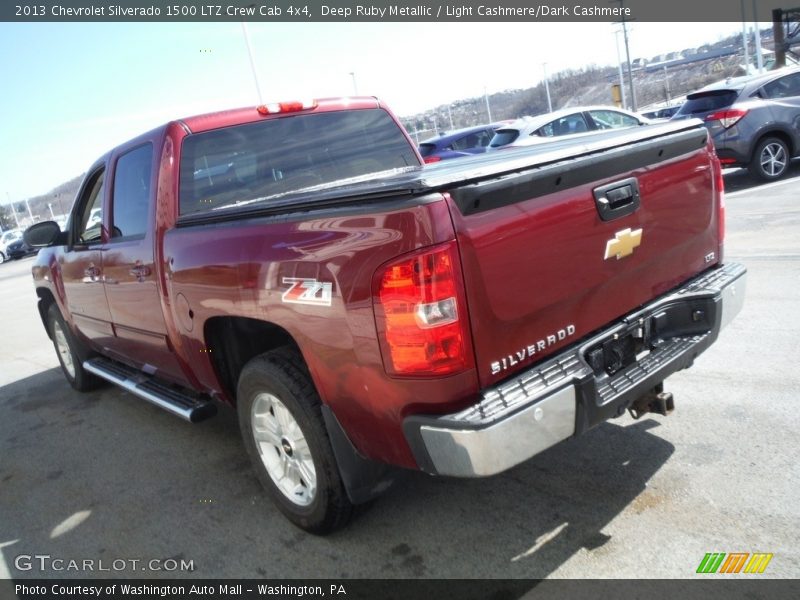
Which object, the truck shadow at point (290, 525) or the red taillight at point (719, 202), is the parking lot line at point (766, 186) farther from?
the truck shadow at point (290, 525)

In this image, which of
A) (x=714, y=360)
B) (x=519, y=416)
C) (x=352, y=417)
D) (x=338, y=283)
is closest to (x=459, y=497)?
(x=352, y=417)

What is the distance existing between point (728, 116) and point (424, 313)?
1023 centimetres

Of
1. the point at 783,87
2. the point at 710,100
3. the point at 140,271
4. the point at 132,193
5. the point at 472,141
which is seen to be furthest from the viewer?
the point at 472,141

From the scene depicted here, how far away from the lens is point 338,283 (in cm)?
237

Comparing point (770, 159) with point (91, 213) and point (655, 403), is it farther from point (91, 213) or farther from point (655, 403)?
point (91, 213)

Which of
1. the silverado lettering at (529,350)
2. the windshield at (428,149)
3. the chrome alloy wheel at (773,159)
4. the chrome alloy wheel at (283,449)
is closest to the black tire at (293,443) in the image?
the chrome alloy wheel at (283,449)

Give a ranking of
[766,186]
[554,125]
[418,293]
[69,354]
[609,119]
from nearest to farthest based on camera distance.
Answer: [418,293]
[69,354]
[766,186]
[554,125]
[609,119]

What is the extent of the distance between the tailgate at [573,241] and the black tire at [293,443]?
85 cm

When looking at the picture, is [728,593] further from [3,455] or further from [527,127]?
[527,127]

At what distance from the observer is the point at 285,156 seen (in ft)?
13.5

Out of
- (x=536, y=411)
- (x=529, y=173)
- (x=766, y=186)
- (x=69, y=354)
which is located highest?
(x=529, y=173)

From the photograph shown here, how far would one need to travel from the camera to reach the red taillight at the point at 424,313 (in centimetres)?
216

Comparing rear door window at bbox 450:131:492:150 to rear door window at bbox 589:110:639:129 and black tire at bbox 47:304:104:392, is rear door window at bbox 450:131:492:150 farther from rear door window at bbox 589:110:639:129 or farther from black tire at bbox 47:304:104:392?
black tire at bbox 47:304:104:392

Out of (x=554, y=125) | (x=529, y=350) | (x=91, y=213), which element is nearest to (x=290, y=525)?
Result: (x=529, y=350)
